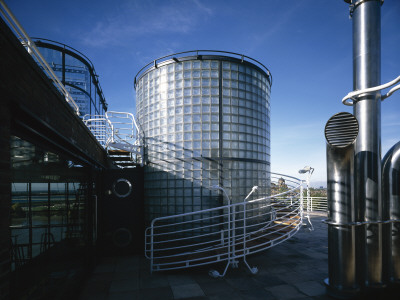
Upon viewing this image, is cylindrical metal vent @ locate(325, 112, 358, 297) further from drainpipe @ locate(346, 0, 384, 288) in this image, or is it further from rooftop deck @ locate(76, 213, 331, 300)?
rooftop deck @ locate(76, 213, 331, 300)

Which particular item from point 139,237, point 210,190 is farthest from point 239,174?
point 139,237

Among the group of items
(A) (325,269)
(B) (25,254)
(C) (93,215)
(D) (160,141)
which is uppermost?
(D) (160,141)

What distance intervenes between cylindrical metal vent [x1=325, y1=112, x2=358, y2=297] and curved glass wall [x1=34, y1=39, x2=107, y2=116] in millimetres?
12183

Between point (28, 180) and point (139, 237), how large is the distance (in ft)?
18.2

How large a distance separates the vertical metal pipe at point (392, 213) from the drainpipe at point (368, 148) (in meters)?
0.26

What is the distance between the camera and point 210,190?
745 cm

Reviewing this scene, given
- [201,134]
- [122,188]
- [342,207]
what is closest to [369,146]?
[342,207]

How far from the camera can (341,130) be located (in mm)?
4809

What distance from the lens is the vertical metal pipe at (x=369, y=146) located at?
494 cm

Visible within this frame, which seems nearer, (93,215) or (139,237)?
(93,215)

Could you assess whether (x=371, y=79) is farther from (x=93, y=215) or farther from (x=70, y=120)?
(x=93, y=215)

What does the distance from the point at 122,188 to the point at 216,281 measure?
451 cm

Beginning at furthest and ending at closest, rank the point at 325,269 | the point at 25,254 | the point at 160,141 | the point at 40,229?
the point at 160,141
the point at 325,269
the point at 40,229
the point at 25,254

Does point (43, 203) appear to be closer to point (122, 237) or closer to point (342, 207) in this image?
point (122, 237)
